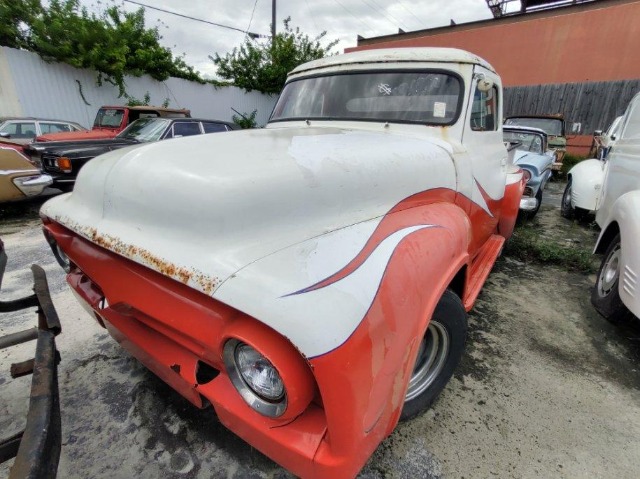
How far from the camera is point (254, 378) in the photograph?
1.15 m

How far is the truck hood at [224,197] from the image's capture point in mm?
1240

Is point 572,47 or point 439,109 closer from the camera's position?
point 439,109

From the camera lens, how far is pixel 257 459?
169 cm

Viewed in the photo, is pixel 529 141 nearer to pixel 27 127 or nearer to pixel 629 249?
pixel 629 249

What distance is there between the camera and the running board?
229cm

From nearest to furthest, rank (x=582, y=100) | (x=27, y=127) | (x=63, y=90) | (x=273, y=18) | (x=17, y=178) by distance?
(x=17, y=178) < (x=27, y=127) < (x=63, y=90) < (x=582, y=100) < (x=273, y=18)

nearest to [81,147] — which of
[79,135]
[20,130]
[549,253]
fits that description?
[79,135]

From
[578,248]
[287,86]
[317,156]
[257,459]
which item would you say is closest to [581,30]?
[578,248]

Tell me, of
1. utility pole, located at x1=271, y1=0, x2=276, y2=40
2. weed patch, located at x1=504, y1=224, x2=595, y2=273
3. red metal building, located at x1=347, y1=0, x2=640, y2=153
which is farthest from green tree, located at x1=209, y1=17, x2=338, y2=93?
weed patch, located at x1=504, y1=224, x2=595, y2=273

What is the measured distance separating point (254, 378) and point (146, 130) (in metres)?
7.03

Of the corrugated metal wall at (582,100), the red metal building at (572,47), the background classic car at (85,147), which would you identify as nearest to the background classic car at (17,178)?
→ the background classic car at (85,147)

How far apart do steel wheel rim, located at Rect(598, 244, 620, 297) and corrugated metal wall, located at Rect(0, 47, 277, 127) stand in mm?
13411

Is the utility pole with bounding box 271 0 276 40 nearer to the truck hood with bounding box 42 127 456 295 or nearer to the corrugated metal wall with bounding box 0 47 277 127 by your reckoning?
the corrugated metal wall with bounding box 0 47 277 127

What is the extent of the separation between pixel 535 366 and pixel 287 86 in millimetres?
2849
